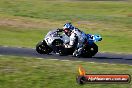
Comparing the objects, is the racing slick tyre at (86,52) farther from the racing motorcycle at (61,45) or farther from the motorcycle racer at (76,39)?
the motorcycle racer at (76,39)

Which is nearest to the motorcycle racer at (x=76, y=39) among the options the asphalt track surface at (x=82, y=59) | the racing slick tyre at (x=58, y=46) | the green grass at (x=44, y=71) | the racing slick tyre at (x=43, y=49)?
the racing slick tyre at (x=58, y=46)

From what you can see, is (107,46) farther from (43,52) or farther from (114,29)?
(114,29)

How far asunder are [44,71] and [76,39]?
20.1 ft

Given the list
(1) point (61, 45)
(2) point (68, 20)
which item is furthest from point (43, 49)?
(2) point (68, 20)

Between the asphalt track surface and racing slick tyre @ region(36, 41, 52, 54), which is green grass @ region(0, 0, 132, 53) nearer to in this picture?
the asphalt track surface

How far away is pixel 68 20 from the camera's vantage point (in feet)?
180

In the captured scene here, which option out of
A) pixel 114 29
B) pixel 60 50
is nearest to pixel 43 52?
pixel 60 50

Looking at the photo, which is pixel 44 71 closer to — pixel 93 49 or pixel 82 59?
pixel 82 59

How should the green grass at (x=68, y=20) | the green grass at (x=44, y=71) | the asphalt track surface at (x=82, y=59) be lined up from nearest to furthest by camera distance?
the green grass at (x=44, y=71) < the asphalt track surface at (x=82, y=59) < the green grass at (x=68, y=20)

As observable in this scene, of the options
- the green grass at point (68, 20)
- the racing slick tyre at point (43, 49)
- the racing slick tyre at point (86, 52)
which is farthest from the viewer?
the green grass at point (68, 20)

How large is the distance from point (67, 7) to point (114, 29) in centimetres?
2557

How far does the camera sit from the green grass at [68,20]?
36.1 m

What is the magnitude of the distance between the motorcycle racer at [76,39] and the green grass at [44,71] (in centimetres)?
213

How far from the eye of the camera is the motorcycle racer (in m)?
25.5
